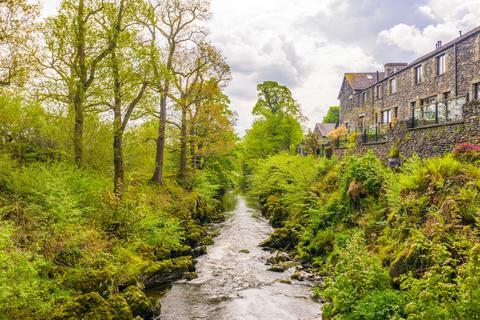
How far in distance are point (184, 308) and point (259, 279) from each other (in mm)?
3724

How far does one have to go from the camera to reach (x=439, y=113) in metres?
16.0

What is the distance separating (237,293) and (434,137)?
37.0 feet

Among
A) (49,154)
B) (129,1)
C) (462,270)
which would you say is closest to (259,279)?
(462,270)

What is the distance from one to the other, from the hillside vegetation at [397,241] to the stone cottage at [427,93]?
3.26 meters

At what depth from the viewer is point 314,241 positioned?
16.0 m

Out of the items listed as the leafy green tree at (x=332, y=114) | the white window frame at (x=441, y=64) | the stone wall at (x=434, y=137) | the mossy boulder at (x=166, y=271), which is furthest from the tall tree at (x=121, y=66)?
the leafy green tree at (x=332, y=114)

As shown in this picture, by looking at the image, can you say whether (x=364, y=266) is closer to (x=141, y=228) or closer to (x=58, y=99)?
(x=141, y=228)

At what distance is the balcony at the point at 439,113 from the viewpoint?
48.8ft

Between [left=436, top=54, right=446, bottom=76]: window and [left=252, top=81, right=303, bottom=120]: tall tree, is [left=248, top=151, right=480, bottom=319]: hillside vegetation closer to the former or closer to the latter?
[left=436, top=54, right=446, bottom=76]: window

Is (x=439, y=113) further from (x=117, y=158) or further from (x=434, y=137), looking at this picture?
(x=117, y=158)

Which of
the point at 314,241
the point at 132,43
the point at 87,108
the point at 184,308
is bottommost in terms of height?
the point at 184,308

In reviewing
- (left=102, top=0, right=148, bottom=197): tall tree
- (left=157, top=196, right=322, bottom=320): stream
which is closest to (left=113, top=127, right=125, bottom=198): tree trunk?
(left=102, top=0, right=148, bottom=197): tall tree

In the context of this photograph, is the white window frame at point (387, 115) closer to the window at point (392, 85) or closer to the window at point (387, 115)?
the window at point (387, 115)

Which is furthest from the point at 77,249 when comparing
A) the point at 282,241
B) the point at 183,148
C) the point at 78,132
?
the point at 183,148
